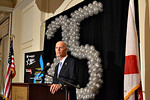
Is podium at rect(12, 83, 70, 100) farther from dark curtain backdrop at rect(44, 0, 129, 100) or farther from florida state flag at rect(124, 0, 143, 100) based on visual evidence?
A: dark curtain backdrop at rect(44, 0, 129, 100)

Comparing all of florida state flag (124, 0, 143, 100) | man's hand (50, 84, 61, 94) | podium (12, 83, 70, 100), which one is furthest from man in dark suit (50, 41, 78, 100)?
florida state flag (124, 0, 143, 100)

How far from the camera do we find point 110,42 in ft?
12.0

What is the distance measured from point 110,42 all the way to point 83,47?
67 cm

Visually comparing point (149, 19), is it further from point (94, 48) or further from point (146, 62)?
point (94, 48)

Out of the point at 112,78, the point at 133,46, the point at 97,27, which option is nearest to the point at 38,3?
the point at 97,27

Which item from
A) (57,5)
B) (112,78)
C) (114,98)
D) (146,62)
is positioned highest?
(57,5)

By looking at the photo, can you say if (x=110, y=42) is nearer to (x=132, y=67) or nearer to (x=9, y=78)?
(x=132, y=67)

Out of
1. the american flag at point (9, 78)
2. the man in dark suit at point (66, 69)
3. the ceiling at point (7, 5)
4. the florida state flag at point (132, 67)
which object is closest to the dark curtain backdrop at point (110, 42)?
the florida state flag at point (132, 67)

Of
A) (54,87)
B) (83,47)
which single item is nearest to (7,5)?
(83,47)

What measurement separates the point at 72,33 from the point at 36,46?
84.5 inches

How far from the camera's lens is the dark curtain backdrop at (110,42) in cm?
345

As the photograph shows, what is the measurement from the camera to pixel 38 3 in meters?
6.30

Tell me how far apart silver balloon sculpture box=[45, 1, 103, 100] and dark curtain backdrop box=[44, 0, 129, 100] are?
82 millimetres

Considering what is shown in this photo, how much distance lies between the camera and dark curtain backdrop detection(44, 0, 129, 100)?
3.45 metres
